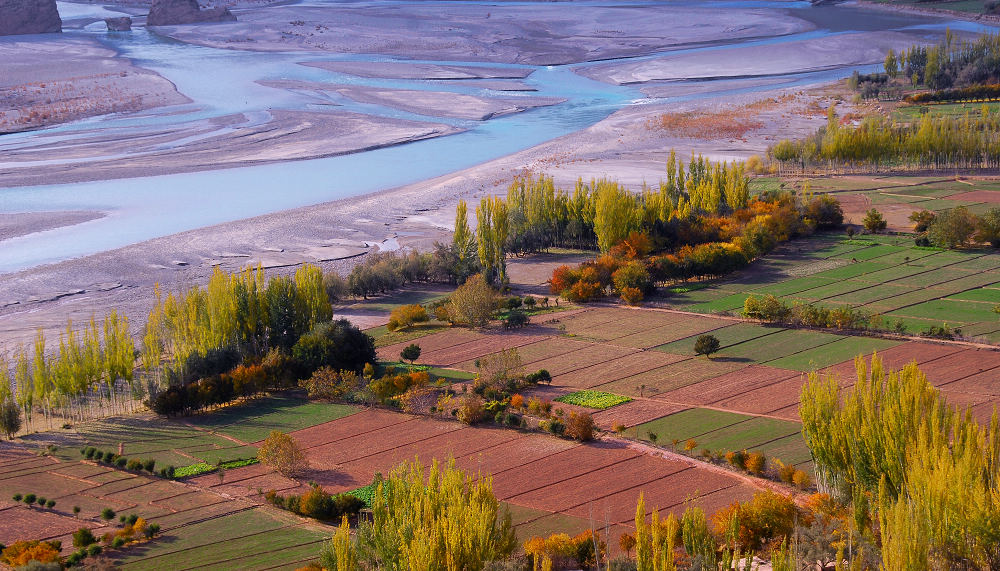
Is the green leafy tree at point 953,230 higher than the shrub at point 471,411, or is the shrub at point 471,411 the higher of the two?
the green leafy tree at point 953,230

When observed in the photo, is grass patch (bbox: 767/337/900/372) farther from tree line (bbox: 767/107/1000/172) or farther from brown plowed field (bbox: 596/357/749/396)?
tree line (bbox: 767/107/1000/172)

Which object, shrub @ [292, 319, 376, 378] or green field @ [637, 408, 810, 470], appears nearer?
green field @ [637, 408, 810, 470]

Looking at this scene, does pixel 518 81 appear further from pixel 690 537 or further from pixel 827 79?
pixel 690 537

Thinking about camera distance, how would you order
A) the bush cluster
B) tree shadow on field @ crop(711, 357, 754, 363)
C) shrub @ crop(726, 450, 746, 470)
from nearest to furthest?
the bush cluster → shrub @ crop(726, 450, 746, 470) → tree shadow on field @ crop(711, 357, 754, 363)

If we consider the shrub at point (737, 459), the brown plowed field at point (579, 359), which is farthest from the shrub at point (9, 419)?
the shrub at point (737, 459)

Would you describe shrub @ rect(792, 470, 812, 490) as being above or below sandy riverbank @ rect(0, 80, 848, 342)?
below

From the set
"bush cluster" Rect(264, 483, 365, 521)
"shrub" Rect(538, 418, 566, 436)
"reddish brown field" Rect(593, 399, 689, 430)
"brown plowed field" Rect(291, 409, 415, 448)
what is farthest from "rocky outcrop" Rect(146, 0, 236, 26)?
"bush cluster" Rect(264, 483, 365, 521)

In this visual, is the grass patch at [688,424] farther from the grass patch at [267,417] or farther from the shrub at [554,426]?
the grass patch at [267,417]
